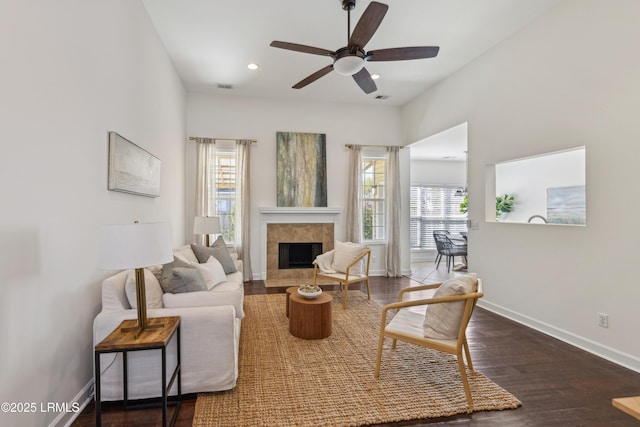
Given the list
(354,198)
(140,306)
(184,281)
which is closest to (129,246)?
(140,306)

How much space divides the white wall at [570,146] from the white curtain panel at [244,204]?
3767mm

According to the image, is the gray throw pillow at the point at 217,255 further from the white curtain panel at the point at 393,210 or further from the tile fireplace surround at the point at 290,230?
the white curtain panel at the point at 393,210

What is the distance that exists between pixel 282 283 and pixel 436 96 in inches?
167

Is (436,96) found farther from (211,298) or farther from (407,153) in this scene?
(211,298)

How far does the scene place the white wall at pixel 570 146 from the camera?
275cm

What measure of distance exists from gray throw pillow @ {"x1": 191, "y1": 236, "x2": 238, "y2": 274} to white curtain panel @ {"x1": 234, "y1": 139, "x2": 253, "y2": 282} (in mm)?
1451

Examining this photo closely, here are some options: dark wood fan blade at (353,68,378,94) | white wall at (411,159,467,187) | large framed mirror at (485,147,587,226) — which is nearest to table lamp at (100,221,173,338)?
dark wood fan blade at (353,68,378,94)

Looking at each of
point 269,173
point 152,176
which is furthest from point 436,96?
point 152,176

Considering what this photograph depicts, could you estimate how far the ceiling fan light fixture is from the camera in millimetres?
2966

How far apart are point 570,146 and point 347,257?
2.95 m

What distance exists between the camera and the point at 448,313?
7.49ft

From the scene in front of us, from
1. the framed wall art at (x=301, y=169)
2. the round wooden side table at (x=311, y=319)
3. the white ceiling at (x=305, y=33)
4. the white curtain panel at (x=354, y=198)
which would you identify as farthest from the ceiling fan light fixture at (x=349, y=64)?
the white curtain panel at (x=354, y=198)

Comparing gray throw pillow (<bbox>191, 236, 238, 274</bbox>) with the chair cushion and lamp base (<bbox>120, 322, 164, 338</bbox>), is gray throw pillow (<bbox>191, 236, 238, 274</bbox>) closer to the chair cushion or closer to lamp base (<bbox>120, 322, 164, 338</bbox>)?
lamp base (<bbox>120, 322, 164, 338</bbox>)

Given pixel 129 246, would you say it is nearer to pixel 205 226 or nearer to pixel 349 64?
pixel 349 64
